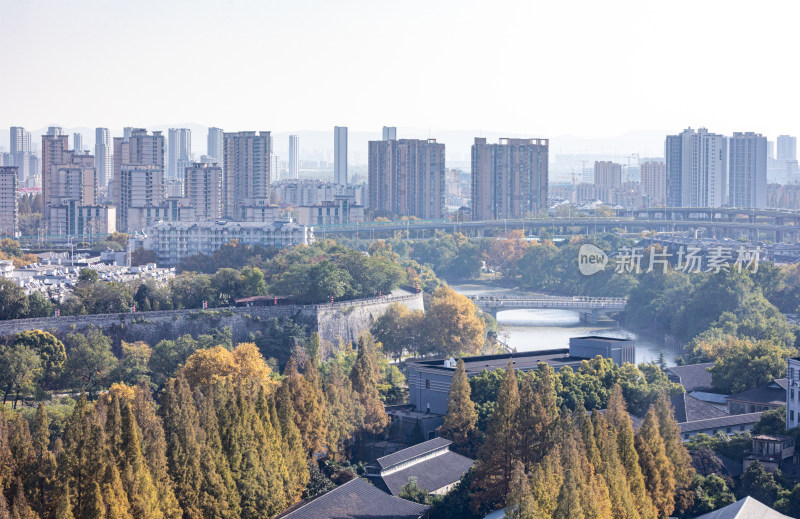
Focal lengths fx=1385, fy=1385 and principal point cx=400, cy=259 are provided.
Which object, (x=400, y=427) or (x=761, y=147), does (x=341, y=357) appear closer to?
(x=400, y=427)

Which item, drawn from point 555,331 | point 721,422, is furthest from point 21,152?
point 721,422

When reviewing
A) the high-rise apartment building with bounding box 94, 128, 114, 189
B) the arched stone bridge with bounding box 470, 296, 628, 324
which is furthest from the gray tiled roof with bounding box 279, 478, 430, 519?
the high-rise apartment building with bounding box 94, 128, 114, 189

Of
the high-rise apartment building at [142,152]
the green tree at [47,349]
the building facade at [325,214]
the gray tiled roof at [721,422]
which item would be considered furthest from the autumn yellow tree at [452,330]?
the high-rise apartment building at [142,152]

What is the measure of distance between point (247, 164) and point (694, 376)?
122 feet

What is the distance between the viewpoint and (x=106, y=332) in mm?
23750

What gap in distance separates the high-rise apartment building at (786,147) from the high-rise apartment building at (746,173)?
57.4 meters

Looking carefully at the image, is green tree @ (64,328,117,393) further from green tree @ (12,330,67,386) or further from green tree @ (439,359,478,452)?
green tree @ (439,359,478,452)

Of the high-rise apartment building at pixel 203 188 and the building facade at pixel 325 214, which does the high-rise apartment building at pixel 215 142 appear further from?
the high-rise apartment building at pixel 203 188

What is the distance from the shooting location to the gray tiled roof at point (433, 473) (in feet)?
49.9

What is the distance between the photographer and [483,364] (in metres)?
20.3

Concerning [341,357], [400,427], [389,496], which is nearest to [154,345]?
[341,357]

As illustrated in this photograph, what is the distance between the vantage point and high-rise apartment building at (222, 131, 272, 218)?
185ft

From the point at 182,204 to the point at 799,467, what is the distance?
3891 cm

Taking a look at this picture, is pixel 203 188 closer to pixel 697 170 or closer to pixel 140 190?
pixel 140 190
